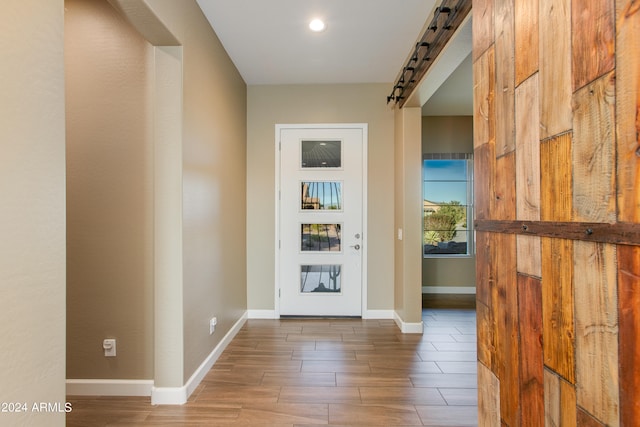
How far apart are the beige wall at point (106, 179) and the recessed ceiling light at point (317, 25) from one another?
1320 millimetres

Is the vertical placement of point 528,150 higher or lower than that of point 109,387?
higher

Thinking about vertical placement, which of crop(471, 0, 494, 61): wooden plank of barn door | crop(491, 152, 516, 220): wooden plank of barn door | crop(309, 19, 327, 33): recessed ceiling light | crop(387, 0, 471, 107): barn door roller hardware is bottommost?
crop(491, 152, 516, 220): wooden plank of barn door

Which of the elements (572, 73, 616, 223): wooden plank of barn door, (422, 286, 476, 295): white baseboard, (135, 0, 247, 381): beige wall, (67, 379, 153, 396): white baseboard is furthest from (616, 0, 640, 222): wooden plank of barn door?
(422, 286, 476, 295): white baseboard

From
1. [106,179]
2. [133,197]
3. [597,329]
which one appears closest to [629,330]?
[597,329]

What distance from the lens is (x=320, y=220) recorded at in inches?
153

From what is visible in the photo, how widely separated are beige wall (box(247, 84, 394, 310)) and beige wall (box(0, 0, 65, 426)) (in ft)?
9.02

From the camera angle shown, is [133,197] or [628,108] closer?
[628,108]

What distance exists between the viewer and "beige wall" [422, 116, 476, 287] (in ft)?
16.5

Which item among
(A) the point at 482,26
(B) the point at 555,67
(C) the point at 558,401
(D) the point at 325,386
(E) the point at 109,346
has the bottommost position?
(D) the point at 325,386

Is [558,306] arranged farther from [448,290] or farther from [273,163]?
[448,290]

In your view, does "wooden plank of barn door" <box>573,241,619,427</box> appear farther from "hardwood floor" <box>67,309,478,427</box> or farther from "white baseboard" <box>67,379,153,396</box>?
"white baseboard" <box>67,379,153,396</box>

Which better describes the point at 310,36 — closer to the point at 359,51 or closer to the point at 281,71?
the point at 359,51

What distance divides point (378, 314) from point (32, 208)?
3.45 meters

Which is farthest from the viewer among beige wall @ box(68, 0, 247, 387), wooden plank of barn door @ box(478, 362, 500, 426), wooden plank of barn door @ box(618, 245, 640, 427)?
beige wall @ box(68, 0, 247, 387)
